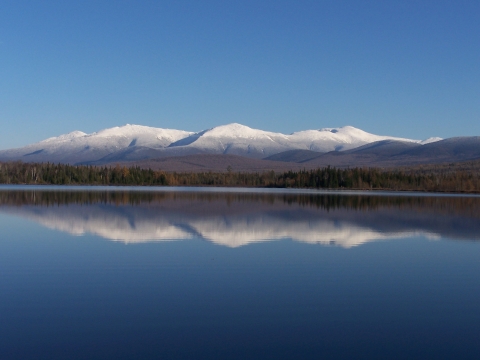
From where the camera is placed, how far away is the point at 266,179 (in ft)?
382

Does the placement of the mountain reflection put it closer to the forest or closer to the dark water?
the dark water

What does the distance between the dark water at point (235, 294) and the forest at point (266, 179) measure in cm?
7405

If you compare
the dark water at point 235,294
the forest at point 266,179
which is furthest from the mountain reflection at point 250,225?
the forest at point 266,179

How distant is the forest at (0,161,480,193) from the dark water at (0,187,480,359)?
7405 cm

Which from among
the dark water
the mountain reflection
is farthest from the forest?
the dark water

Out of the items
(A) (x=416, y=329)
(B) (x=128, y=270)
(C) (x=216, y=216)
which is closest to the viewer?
(A) (x=416, y=329)

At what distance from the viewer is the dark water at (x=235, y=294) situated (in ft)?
27.3

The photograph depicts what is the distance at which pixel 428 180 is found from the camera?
95125mm

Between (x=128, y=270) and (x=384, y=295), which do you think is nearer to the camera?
(x=384, y=295)

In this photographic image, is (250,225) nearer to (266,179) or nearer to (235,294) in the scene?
(235,294)

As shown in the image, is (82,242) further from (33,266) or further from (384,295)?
(384,295)

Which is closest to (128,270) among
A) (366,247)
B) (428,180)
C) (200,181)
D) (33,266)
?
(33,266)

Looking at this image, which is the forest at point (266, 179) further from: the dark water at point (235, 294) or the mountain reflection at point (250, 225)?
the dark water at point (235, 294)

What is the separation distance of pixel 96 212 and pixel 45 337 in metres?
21.3
